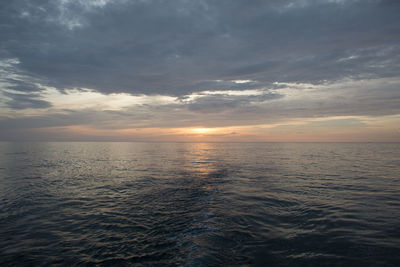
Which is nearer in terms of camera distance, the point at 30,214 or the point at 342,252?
the point at 342,252

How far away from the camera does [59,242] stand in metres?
10.7

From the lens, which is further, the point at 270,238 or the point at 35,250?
the point at 270,238

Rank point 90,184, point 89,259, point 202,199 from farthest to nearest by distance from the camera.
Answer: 1. point 90,184
2. point 202,199
3. point 89,259

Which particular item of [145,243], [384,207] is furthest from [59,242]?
[384,207]

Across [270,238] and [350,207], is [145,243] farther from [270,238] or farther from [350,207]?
[350,207]

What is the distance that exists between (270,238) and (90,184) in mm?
22909

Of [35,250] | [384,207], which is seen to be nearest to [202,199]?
[35,250]

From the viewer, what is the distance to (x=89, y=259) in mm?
9023

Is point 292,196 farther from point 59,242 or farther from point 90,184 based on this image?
point 90,184

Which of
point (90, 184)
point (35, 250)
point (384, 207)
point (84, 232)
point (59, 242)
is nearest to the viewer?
point (35, 250)

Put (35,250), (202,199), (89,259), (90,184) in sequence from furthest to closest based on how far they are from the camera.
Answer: (90,184), (202,199), (35,250), (89,259)

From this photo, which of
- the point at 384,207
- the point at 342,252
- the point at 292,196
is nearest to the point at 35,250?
the point at 342,252

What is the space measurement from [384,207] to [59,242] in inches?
907

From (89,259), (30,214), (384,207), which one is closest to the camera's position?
(89,259)
